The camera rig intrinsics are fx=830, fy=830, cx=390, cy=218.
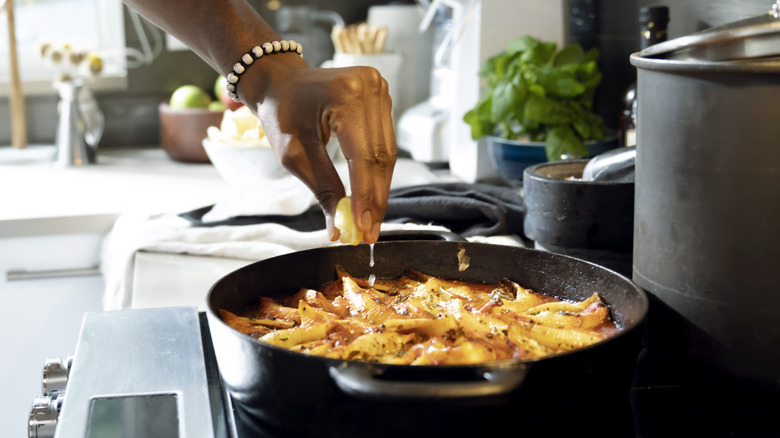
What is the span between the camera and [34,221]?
5.86 ft

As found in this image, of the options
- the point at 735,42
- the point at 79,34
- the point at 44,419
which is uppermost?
the point at 79,34

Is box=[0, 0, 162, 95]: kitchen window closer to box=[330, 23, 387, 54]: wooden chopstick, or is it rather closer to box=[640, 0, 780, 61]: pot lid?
box=[330, 23, 387, 54]: wooden chopstick

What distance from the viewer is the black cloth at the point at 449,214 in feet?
4.94

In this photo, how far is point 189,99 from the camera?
249cm

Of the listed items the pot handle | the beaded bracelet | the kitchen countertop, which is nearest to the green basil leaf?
the kitchen countertop

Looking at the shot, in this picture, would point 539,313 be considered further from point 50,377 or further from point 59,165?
point 59,165

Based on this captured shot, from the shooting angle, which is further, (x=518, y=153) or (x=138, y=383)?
(x=518, y=153)

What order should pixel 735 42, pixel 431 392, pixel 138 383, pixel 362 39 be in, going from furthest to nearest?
pixel 362 39 < pixel 138 383 < pixel 735 42 < pixel 431 392

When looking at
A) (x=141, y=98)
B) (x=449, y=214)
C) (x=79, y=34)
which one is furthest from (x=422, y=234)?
(x=79, y=34)

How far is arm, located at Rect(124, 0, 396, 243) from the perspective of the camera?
0.83 m

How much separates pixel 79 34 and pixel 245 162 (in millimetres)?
1288

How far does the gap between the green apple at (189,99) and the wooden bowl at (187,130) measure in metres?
0.04

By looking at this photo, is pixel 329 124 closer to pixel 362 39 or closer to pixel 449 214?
pixel 449 214

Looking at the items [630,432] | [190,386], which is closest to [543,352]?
[630,432]
